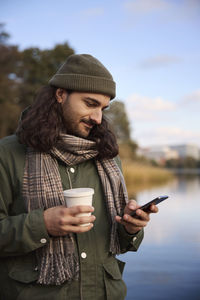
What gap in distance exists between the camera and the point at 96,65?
6.91ft

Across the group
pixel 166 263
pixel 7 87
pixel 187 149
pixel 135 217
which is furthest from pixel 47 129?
pixel 187 149

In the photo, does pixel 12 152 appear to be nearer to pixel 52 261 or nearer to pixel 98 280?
pixel 52 261

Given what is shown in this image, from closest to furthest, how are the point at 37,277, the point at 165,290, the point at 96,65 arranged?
1. the point at 37,277
2. the point at 96,65
3. the point at 165,290

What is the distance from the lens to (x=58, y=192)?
1.89 metres

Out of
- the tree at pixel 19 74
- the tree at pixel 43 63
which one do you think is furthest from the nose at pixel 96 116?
the tree at pixel 43 63

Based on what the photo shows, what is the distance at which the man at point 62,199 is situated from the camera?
5.73 feet

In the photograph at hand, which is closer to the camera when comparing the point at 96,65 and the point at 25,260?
the point at 25,260

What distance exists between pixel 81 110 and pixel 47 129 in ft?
0.74

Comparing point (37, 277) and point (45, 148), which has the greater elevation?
point (45, 148)

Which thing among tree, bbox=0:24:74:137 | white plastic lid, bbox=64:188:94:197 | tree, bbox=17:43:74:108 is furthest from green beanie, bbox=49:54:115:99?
tree, bbox=17:43:74:108

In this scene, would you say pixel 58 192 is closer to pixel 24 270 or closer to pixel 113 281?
pixel 24 270

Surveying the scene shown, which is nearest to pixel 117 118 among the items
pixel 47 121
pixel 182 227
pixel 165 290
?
pixel 182 227

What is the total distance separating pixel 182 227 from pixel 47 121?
6.46 meters

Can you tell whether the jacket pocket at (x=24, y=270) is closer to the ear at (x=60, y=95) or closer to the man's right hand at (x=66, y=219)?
the man's right hand at (x=66, y=219)
